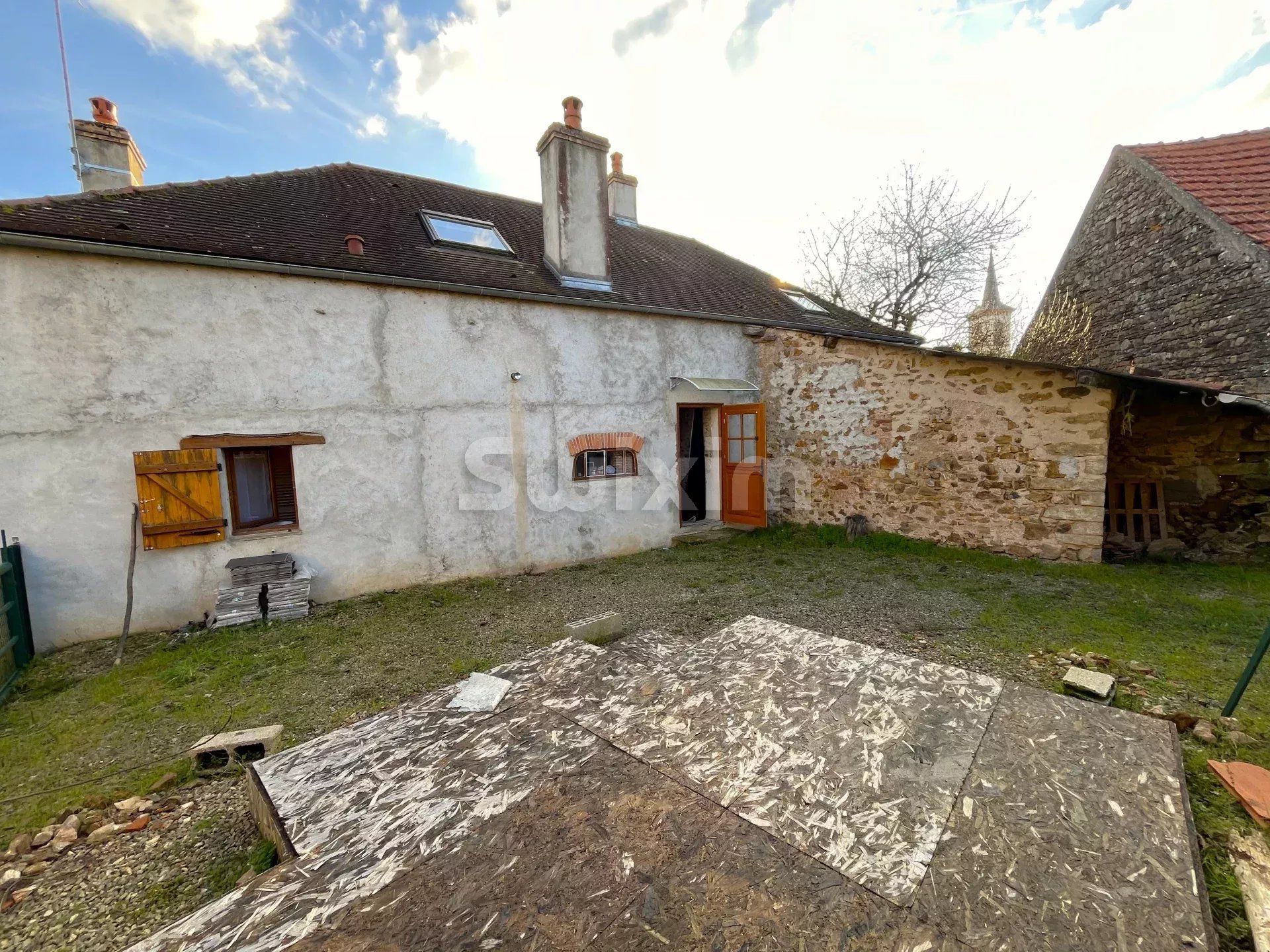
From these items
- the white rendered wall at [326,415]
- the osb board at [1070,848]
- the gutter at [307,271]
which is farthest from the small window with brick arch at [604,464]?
the osb board at [1070,848]

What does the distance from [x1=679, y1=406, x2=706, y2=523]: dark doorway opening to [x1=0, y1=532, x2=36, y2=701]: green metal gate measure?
776 centimetres

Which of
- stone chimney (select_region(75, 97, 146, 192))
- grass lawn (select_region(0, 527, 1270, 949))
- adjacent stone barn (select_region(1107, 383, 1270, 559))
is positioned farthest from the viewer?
stone chimney (select_region(75, 97, 146, 192))

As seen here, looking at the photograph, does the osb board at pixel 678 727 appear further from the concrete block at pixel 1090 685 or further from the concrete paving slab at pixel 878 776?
the concrete block at pixel 1090 685

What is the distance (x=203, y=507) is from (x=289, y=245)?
10.1 feet

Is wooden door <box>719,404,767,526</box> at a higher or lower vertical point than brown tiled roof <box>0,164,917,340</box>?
lower

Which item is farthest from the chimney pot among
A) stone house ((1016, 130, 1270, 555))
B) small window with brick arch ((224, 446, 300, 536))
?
stone house ((1016, 130, 1270, 555))

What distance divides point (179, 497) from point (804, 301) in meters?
11.9

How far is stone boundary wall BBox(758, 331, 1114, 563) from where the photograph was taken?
598 cm

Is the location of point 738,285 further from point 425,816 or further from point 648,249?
point 425,816

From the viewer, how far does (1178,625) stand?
437 cm

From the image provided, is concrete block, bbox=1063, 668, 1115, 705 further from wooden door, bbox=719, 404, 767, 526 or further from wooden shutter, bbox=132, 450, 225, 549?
wooden shutter, bbox=132, 450, 225, 549

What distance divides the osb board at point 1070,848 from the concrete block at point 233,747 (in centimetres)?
341

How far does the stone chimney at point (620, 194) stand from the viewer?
11.2m

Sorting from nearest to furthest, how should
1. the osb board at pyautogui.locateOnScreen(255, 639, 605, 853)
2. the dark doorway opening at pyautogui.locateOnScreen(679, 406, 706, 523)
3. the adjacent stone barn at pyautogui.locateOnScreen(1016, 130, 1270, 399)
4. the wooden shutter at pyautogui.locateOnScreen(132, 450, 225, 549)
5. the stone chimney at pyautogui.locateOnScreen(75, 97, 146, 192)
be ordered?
the osb board at pyautogui.locateOnScreen(255, 639, 605, 853) < the wooden shutter at pyautogui.locateOnScreen(132, 450, 225, 549) < the stone chimney at pyautogui.locateOnScreen(75, 97, 146, 192) < the adjacent stone barn at pyautogui.locateOnScreen(1016, 130, 1270, 399) < the dark doorway opening at pyautogui.locateOnScreen(679, 406, 706, 523)
